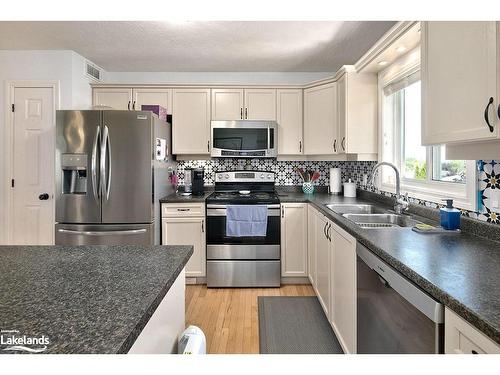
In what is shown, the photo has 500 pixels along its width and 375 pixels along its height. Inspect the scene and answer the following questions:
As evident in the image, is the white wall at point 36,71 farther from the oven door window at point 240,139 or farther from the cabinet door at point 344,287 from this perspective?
the cabinet door at point 344,287

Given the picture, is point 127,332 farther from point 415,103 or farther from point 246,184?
point 246,184

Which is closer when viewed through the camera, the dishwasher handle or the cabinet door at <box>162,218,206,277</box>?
the dishwasher handle

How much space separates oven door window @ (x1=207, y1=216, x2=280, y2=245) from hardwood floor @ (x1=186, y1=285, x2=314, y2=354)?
0.46 m

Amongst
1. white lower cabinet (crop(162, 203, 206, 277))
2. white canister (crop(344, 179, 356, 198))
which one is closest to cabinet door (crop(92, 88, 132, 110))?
white lower cabinet (crop(162, 203, 206, 277))

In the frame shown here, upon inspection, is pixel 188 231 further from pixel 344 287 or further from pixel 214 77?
pixel 214 77

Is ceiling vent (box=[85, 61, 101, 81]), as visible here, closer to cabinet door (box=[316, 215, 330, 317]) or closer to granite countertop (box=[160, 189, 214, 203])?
granite countertop (box=[160, 189, 214, 203])

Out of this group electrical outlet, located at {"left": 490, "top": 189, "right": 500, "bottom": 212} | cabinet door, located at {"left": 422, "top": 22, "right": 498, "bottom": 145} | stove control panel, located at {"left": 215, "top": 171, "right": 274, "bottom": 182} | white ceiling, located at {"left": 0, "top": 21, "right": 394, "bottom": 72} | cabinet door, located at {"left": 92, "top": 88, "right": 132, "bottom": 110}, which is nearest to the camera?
cabinet door, located at {"left": 422, "top": 22, "right": 498, "bottom": 145}

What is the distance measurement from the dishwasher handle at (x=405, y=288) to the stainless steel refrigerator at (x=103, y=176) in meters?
2.04

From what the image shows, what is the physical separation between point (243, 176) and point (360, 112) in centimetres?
148

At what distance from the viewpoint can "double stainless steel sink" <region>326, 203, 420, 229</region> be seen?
2055 mm

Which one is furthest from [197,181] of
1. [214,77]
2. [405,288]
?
[405,288]

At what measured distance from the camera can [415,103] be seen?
8.26 ft

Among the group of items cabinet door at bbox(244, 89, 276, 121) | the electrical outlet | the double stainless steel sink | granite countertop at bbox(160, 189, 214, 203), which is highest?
cabinet door at bbox(244, 89, 276, 121)

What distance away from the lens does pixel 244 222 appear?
3.06 meters
